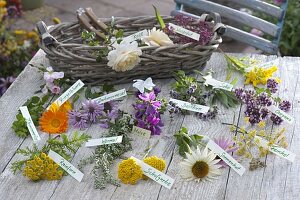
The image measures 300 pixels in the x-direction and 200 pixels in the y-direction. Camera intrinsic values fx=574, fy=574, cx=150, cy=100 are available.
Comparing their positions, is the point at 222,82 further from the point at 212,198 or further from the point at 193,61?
the point at 212,198

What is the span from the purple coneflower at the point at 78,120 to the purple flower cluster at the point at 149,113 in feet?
0.58

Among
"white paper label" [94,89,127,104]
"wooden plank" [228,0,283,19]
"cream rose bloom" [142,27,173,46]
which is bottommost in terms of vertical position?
"wooden plank" [228,0,283,19]

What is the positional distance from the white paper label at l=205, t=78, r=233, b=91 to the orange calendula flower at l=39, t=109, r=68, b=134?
53 cm

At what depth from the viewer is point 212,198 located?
158cm

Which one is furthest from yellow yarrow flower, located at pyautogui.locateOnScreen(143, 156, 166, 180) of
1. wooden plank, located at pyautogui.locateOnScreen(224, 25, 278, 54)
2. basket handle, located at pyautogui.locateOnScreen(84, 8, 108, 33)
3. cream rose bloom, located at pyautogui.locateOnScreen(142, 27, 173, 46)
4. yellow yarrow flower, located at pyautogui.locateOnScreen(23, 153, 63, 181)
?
wooden plank, located at pyautogui.locateOnScreen(224, 25, 278, 54)

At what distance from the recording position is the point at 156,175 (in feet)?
5.33

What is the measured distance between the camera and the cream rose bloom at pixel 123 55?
192cm

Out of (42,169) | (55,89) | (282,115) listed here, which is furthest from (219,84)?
(42,169)

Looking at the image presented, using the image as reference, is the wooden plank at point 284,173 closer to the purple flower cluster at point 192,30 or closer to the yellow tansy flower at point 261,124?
the yellow tansy flower at point 261,124

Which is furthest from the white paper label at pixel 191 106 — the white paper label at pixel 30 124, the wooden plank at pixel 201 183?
the white paper label at pixel 30 124

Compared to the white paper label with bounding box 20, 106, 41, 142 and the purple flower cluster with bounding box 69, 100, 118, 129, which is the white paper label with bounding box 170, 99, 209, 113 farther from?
the white paper label with bounding box 20, 106, 41, 142

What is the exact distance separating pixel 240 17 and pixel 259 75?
0.71 m

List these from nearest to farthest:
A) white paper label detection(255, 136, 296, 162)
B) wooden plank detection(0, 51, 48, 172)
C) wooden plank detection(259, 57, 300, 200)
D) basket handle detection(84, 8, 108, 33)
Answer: wooden plank detection(259, 57, 300, 200)
white paper label detection(255, 136, 296, 162)
wooden plank detection(0, 51, 48, 172)
basket handle detection(84, 8, 108, 33)

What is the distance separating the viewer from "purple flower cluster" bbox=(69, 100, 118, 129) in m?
1.89
